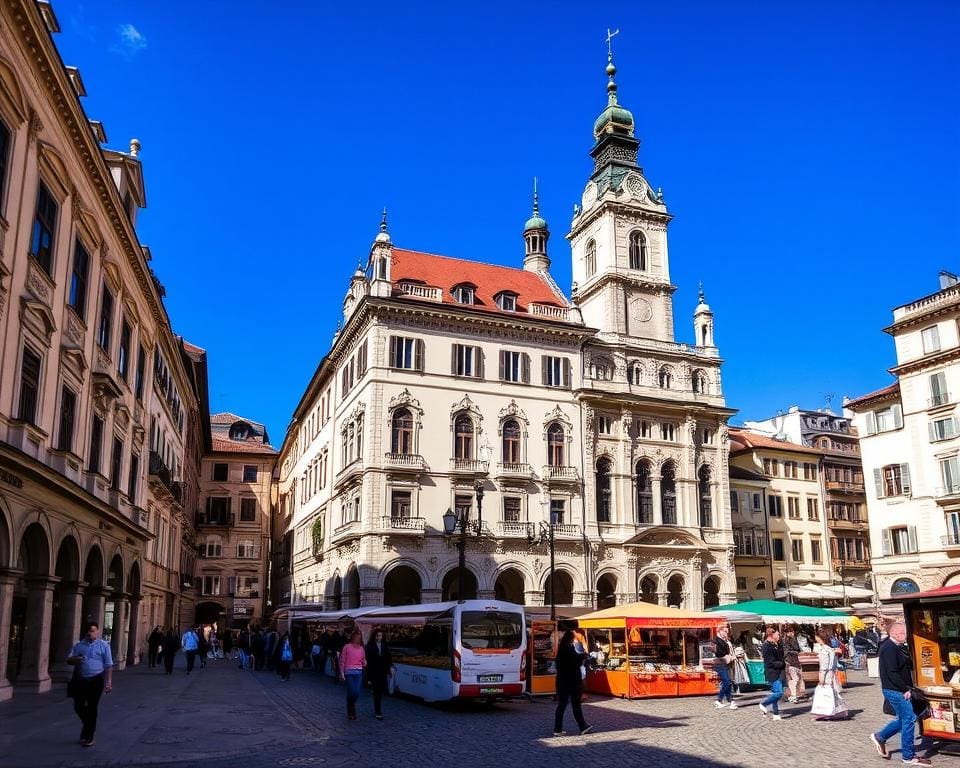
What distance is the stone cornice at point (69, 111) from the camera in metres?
18.8

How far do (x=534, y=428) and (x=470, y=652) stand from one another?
28.1 m

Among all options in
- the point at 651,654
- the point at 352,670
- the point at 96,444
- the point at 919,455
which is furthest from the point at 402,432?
the point at 919,455

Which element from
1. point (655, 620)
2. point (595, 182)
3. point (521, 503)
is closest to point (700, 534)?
point (521, 503)

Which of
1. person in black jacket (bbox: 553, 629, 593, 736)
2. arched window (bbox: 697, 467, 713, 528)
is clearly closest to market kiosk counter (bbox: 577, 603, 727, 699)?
person in black jacket (bbox: 553, 629, 593, 736)

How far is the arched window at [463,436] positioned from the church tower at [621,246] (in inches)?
475

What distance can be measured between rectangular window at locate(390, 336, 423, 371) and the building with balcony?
1078 inches

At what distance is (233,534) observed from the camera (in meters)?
77.0

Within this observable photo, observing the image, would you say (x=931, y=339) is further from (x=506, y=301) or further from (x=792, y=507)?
(x=506, y=301)

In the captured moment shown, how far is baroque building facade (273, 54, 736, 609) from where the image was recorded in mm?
46094

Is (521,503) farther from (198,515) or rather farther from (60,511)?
(198,515)

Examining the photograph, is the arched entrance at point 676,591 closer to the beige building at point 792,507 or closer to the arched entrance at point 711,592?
the arched entrance at point 711,592

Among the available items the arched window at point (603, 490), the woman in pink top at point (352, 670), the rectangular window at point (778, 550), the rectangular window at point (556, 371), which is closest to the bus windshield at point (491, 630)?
the woman in pink top at point (352, 670)

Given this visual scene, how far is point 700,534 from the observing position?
52938 millimetres

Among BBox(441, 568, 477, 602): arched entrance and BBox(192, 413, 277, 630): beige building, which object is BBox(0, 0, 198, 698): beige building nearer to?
BBox(441, 568, 477, 602): arched entrance
